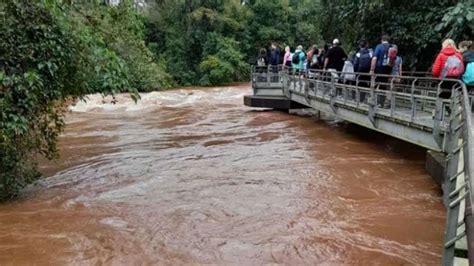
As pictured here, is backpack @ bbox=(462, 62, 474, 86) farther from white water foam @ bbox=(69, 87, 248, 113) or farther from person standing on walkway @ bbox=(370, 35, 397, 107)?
white water foam @ bbox=(69, 87, 248, 113)

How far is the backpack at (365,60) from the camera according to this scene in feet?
39.8

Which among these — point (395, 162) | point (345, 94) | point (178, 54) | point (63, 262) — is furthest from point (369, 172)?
point (178, 54)

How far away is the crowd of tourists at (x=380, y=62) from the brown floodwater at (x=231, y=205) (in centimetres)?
210

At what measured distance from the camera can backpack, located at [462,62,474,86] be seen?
29.1ft

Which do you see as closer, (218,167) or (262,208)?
(262,208)

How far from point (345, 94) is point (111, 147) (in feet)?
23.0

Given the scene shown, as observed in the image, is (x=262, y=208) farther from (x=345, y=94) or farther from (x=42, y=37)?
(x=345, y=94)

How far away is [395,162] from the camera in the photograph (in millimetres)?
11602

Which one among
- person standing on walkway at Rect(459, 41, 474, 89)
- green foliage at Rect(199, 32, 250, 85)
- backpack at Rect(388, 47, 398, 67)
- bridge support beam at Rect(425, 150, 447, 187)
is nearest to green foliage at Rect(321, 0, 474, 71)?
backpack at Rect(388, 47, 398, 67)

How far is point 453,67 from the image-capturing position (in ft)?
28.6

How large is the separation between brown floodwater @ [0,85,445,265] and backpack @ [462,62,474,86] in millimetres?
2053

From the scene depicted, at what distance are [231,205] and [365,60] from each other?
5956mm

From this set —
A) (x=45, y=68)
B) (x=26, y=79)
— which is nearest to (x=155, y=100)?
(x=45, y=68)

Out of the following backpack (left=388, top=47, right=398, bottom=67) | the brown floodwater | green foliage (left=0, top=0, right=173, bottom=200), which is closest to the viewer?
the brown floodwater
